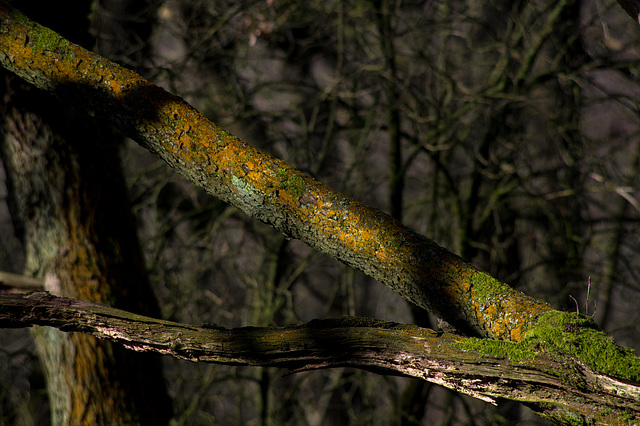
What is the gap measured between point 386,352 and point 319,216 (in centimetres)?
41

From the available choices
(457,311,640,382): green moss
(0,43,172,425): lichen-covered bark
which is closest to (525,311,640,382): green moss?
(457,311,640,382): green moss

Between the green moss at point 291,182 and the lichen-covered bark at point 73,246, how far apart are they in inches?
63.6

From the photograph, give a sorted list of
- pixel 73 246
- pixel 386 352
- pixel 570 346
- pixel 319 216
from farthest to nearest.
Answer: pixel 73 246, pixel 319 216, pixel 386 352, pixel 570 346

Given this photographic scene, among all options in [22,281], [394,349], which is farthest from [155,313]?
[394,349]

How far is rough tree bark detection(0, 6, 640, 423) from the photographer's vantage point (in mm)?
1311

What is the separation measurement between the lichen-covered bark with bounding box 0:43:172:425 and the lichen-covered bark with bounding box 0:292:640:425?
3.98 feet

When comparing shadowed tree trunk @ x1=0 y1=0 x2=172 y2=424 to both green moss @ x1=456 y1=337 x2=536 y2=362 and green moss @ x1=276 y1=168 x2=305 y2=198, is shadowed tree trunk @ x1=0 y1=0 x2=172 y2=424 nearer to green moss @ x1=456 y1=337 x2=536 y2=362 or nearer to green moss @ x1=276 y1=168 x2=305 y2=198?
green moss @ x1=276 y1=168 x2=305 y2=198

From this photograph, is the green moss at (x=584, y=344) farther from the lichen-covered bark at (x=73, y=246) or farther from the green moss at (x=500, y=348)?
the lichen-covered bark at (x=73, y=246)

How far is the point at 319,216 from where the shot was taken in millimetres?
1525

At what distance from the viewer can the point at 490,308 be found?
1.45 metres

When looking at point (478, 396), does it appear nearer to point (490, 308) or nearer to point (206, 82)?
point (490, 308)

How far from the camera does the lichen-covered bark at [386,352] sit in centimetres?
121

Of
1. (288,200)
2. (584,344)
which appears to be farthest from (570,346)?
(288,200)

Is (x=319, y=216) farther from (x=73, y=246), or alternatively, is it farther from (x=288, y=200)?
(x=73, y=246)
